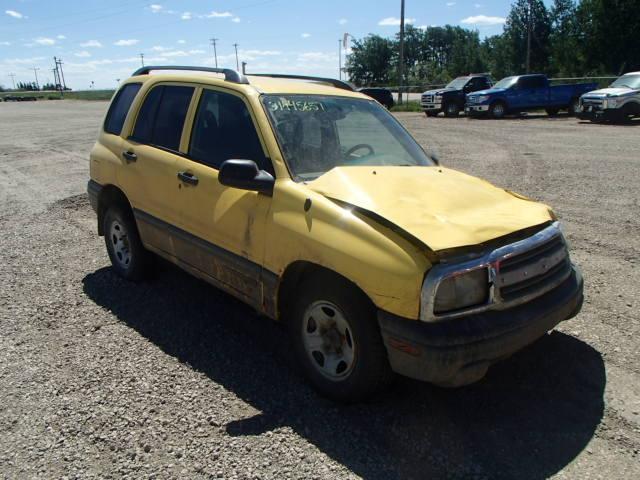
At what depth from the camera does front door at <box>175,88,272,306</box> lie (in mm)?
3604

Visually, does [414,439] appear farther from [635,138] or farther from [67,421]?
[635,138]

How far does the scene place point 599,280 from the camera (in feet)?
16.9

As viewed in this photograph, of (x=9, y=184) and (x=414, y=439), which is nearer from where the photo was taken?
(x=414, y=439)

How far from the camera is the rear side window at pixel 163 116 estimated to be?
4418 millimetres

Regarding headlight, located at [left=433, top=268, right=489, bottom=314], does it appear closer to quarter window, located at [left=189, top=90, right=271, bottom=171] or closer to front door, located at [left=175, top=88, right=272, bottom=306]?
front door, located at [left=175, top=88, right=272, bottom=306]

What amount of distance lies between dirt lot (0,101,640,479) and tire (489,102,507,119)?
21.0m

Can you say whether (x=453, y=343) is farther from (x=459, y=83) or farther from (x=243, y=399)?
(x=459, y=83)

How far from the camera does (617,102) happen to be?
2039 cm

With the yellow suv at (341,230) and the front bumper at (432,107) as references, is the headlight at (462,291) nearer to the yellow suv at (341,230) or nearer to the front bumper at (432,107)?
the yellow suv at (341,230)

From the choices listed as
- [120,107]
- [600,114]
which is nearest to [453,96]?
[600,114]

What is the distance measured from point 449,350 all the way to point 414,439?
0.61 m

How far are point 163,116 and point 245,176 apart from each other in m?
1.68

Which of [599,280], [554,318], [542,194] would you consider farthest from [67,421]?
[542,194]

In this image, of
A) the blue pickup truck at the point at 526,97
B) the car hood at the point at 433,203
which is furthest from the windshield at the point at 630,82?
the car hood at the point at 433,203
